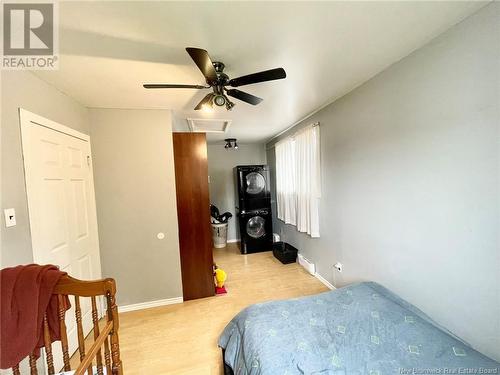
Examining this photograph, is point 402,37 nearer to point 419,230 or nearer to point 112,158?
point 419,230

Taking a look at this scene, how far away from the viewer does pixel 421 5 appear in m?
1.17

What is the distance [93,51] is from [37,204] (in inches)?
47.3

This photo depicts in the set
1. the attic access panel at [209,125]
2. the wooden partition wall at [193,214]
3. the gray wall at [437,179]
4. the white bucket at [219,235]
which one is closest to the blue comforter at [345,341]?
the gray wall at [437,179]

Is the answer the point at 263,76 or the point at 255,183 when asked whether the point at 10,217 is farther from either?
the point at 255,183

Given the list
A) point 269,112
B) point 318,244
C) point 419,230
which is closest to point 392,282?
point 419,230

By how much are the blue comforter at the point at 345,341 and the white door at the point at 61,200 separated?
1593 mm

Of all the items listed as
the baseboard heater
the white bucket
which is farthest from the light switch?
the white bucket

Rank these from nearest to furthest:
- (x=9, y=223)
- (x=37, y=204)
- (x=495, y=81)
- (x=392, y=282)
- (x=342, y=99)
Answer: (x=495, y=81) < (x=9, y=223) < (x=37, y=204) < (x=392, y=282) < (x=342, y=99)

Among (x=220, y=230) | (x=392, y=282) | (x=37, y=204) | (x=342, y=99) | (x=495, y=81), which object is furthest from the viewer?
(x=220, y=230)

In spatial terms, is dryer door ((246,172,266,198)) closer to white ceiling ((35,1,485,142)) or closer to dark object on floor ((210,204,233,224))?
dark object on floor ((210,204,233,224))

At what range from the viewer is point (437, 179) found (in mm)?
1484

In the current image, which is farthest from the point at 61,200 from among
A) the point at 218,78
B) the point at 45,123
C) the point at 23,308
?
the point at 218,78

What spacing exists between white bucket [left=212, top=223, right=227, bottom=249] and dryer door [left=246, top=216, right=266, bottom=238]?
740 millimetres

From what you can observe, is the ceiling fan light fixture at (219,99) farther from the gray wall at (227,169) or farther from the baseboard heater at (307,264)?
the gray wall at (227,169)
